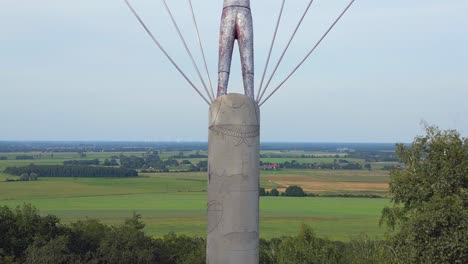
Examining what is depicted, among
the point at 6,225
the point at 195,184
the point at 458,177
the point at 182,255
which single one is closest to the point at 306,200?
the point at 195,184

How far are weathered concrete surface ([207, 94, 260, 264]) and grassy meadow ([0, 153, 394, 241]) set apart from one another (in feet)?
126

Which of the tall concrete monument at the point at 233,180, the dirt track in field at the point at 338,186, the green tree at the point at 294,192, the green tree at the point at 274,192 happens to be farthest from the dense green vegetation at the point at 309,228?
the dirt track in field at the point at 338,186

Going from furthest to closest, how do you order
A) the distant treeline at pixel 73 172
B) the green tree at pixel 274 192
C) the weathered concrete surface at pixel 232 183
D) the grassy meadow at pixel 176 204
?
the distant treeline at pixel 73 172 < the green tree at pixel 274 192 < the grassy meadow at pixel 176 204 < the weathered concrete surface at pixel 232 183

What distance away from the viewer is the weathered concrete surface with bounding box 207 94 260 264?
798 centimetres

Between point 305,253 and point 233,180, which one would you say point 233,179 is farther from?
point 305,253

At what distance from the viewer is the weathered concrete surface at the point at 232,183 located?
7.98 metres

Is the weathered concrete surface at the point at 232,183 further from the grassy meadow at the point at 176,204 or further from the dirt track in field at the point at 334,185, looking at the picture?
the dirt track in field at the point at 334,185

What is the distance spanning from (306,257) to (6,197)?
54828 millimetres

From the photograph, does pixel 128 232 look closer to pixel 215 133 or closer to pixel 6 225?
pixel 6 225

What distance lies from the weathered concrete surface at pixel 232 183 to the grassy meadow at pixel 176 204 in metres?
38.4

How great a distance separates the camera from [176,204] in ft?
220

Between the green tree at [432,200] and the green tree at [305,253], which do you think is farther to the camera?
the green tree at [305,253]

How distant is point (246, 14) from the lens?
857 centimetres

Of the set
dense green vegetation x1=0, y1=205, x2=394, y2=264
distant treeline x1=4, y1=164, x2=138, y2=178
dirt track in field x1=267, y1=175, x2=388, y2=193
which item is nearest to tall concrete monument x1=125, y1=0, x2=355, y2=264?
dense green vegetation x1=0, y1=205, x2=394, y2=264
